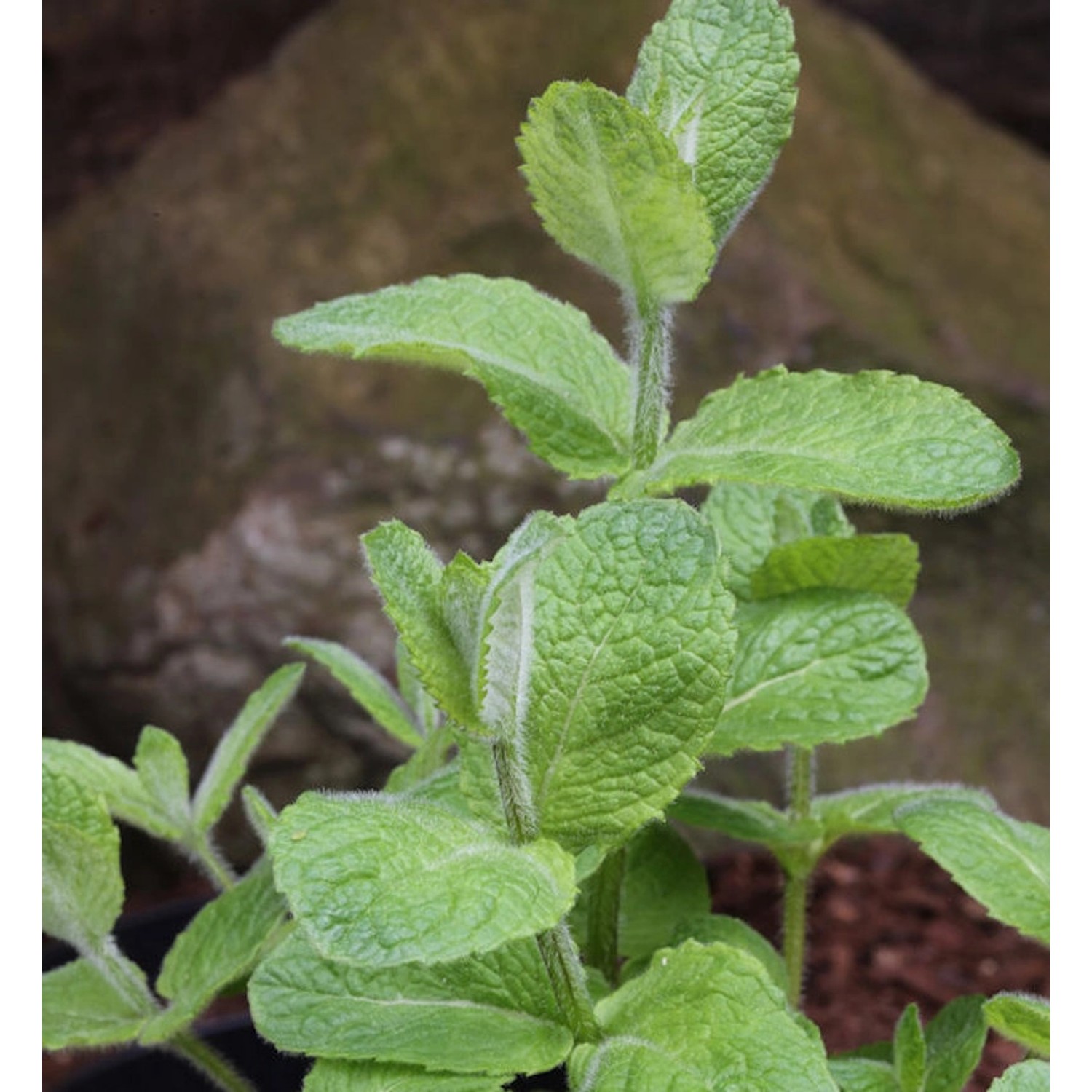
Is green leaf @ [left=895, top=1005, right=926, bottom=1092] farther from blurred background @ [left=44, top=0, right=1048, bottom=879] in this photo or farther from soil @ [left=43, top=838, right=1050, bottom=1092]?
blurred background @ [left=44, top=0, right=1048, bottom=879]

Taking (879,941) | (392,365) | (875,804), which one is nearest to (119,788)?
(875,804)

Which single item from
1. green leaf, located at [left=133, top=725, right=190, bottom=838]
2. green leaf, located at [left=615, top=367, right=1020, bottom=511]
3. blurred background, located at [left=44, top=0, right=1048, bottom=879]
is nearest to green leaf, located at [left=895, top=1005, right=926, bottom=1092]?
green leaf, located at [left=615, top=367, right=1020, bottom=511]

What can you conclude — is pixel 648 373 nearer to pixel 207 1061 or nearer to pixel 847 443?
pixel 847 443

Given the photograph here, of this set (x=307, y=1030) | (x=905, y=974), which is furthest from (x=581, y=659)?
(x=905, y=974)

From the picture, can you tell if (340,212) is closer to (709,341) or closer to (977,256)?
(709,341)

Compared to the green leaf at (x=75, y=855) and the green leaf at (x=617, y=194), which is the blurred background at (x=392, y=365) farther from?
the green leaf at (x=617, y=194)

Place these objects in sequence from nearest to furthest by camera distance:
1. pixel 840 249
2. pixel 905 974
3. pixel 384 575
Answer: pixel 384 575, pixel 905 974, pixel 840 249

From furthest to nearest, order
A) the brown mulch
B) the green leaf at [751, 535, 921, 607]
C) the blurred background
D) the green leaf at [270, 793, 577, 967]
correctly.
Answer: the blurred background → the brown mulch → the green leaf at [751, 535, 921, 607] → the green leaf at [270, 793, 577, 967]
